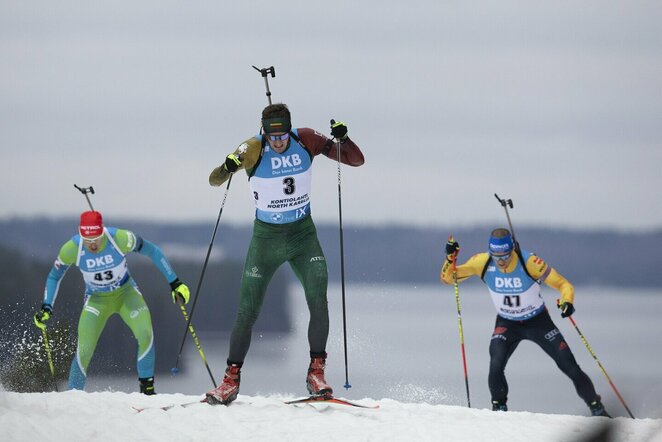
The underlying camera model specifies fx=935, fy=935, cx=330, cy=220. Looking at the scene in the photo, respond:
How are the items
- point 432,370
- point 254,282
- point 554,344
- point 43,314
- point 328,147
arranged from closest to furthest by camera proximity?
point 254,282 < point 328,147 < point 554,344 < point 43,314 < point 432,370

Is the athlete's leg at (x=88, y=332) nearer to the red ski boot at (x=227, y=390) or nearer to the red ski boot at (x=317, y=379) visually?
the red ski boot at (x=227, y=390)

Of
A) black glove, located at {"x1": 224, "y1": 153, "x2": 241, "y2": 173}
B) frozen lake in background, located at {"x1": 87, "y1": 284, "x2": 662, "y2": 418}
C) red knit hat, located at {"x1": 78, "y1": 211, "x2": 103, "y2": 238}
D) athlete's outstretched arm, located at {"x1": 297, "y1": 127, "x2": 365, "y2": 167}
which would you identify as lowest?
frozen lake in background, located at {"x1": 87, "y1": 284, "x2": 662, "y2": 418}

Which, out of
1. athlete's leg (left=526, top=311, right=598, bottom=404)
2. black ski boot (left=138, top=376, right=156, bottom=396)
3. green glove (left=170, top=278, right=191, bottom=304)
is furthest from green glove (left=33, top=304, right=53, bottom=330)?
athlete's leg (left=526, top=311, right=598, bottom=404)

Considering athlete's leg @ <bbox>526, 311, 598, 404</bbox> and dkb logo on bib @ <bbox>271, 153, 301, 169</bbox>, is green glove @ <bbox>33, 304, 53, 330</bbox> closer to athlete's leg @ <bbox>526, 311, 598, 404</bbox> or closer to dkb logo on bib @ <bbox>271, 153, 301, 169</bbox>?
dkb logo on bib @ <bbox>271, 153, 301, 169</bbox>

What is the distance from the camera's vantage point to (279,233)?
7.30 m

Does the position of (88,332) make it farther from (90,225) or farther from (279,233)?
(279,233)

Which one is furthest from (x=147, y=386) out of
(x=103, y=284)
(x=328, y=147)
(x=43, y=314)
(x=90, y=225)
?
(x=328, y=147)

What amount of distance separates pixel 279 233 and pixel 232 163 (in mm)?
686

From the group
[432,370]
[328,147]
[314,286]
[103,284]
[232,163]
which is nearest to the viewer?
[232,163]

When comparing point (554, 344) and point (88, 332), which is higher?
point (88, 332)

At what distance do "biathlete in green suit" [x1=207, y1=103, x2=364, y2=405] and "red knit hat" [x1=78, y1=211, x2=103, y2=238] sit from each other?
196cm

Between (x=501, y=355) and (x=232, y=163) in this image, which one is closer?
(x=232, y=163)

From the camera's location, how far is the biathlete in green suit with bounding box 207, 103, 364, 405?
7180mm

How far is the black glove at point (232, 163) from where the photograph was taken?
23.1 ft
